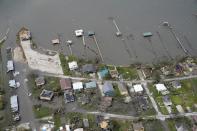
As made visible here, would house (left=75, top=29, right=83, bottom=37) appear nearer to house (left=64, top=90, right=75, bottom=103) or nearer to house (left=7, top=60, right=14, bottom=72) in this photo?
house (left=7, top=60, right=14, bottom=72)

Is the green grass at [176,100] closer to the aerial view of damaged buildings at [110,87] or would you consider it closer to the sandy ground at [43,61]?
the aerial view of damaged buildings at [110,87]

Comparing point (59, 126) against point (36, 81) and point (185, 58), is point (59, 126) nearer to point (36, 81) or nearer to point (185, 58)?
point (36, 81)

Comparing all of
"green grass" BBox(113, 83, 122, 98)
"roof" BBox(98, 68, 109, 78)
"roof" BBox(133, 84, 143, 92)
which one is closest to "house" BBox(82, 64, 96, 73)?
"roof" BBox(98, 68, 109, 78)

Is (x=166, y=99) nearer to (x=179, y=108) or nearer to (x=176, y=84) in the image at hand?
(x=179, y=108)

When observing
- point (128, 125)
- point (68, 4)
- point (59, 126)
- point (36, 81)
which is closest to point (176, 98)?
point (128, 125)

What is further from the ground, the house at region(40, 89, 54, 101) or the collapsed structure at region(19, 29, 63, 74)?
the collapsed structure at region(19, 29, 63, 74)

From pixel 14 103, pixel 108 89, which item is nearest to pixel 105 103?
pixel 108 89

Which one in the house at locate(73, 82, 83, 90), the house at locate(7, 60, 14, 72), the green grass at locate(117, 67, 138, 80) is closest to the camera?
the house at locate(73, 82, 83, 90)

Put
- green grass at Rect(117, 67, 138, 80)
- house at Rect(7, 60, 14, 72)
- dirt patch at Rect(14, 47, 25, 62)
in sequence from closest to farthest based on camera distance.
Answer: green grass at Rect(117, 67, 138, 80) → house at Rect(7, 60, 14, 72) → dirt patch at Rect(14, 47, 25, 62)
